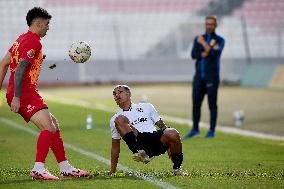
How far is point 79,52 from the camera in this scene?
1109 centimetres

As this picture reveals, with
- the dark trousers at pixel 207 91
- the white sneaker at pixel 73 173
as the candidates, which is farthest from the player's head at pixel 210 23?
the white sneaker at pixel 73 173

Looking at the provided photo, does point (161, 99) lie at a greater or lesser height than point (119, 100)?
Answer: lesser

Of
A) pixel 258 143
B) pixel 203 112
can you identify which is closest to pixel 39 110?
pixel 258 143

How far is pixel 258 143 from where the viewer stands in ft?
→ 51.5

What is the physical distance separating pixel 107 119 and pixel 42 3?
92.0 ft

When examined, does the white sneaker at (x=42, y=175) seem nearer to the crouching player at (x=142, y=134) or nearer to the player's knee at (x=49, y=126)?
the player's knee at (x=49, y=126)

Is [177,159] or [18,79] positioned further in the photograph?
[177,159]

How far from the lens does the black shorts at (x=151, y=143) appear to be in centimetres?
1057

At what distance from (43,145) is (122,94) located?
3.70ft

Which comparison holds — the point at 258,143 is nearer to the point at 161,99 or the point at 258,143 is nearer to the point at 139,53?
the point at 161,99

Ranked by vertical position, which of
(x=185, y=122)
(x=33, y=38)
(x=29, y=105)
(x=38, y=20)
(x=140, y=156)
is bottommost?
(x=185, y=122)

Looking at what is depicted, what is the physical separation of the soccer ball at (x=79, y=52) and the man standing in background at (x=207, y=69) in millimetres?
6258

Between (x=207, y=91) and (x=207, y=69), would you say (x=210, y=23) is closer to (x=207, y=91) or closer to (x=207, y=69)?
(x=207, y=69)

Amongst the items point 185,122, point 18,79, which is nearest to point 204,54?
point 185,122
